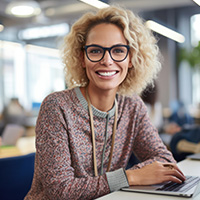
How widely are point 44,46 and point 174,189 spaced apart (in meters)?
9.38

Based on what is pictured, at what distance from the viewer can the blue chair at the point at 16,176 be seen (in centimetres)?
169

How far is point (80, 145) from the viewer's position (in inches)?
64.5

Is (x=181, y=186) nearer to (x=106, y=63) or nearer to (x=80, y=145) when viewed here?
(x=80, y=145)

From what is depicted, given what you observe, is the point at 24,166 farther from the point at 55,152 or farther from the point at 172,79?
the point at 172,79

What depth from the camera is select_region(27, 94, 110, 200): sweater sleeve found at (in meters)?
1.41

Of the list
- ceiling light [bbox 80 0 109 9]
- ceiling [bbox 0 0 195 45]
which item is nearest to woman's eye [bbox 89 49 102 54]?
ceiling light [bbox 80 0 109 9]

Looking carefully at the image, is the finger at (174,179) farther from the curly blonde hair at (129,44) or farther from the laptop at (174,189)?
the curly blonde hair at (129,44)

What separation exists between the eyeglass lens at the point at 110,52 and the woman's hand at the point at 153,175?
588 millimetres

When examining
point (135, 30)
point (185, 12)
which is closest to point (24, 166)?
point (135, 30)

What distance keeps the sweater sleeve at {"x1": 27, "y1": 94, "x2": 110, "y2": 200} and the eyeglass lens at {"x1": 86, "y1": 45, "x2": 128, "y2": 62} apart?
32cm

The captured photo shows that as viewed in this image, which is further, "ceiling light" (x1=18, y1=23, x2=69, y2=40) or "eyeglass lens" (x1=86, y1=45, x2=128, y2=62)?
"ceiling light" (x1=18, y1=23, x2=69, y2=40)

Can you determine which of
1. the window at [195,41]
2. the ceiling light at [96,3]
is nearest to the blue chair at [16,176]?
the ceiling light at [96,3]

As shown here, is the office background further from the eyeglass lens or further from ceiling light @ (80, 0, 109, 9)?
the eyeglass lens

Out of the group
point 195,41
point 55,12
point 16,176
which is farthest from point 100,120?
point 195,41
